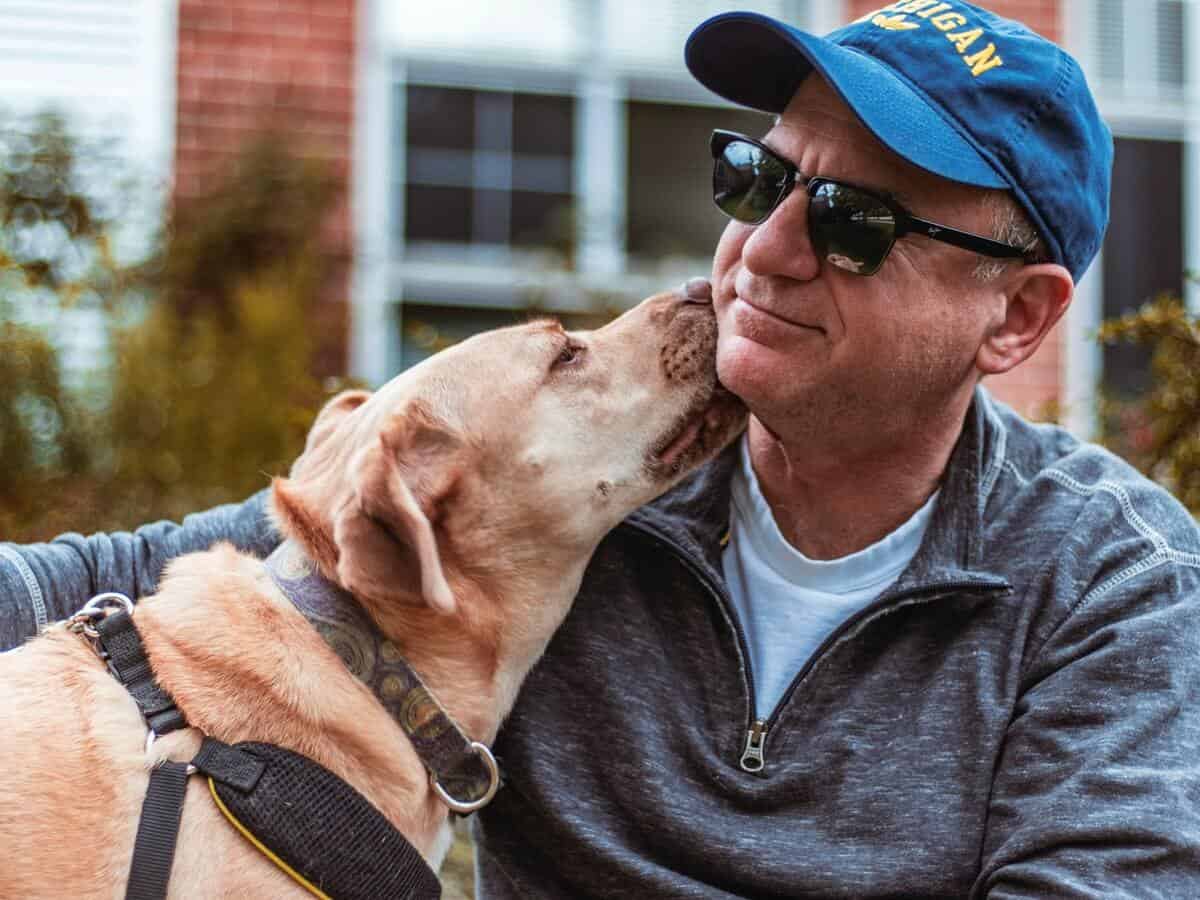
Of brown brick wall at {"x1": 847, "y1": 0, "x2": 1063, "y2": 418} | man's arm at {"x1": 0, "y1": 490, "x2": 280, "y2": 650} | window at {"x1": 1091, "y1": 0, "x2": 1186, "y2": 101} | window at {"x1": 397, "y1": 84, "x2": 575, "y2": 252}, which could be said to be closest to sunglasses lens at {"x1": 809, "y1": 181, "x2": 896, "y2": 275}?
man's arm at {"x1": 0, "y1": 490, "x2": 280, "y2": 650}

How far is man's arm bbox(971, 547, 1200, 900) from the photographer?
2104 mm

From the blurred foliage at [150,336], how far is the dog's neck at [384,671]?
1.35m

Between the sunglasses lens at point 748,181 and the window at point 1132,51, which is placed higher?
the window at point 1132,51

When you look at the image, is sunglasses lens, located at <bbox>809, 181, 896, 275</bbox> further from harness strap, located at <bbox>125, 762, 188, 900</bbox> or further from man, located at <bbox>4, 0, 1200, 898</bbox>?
harness strap, located at <bbox>125, 762, 188, 900</bbox>

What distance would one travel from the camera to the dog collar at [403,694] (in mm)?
2381

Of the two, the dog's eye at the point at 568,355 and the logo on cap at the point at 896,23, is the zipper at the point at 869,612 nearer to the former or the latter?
the dog's eye at the point at 568,355

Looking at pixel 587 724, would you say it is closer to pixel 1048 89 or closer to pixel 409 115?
pixel 1048 89

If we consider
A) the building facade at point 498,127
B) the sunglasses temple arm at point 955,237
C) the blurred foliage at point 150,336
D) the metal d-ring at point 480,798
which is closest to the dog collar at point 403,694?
the metal d-ring at point 480,798

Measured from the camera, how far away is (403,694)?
2387mm

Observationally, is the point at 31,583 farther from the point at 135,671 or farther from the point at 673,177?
the point at 673,177

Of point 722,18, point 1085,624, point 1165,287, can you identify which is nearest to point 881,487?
point 1085,624

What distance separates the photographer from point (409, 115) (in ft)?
23.0

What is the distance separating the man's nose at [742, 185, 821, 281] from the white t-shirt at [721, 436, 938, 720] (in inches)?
19.2

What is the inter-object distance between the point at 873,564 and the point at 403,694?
91cm
